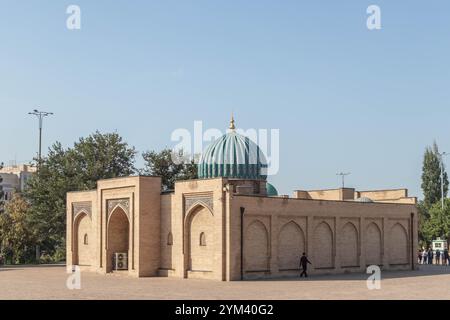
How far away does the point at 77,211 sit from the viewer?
143ft

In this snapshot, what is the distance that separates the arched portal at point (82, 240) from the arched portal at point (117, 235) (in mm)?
3332

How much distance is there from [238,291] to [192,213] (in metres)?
8.41

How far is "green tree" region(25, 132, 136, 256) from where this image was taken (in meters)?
53.4

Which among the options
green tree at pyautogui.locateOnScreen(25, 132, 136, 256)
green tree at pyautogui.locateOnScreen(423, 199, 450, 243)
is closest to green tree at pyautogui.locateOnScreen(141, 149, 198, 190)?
green tree at pyautogui.locateOnScreen(25, 132, 136, 256)

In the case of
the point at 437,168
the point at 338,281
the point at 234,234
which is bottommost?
the point at 338,281

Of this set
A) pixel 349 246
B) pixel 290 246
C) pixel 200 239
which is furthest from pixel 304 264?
pixel 349 246

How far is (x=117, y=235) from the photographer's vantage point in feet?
131

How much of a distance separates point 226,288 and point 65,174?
1155 inches

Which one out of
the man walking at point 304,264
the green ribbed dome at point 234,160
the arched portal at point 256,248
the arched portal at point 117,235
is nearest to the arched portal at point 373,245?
the man walking at point 304,264

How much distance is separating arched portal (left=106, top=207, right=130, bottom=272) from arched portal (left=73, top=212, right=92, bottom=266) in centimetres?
333

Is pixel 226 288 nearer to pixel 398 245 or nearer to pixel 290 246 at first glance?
pixel 290 246

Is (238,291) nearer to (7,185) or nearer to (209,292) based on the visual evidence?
(209,292)

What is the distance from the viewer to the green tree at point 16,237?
53.9 metres
